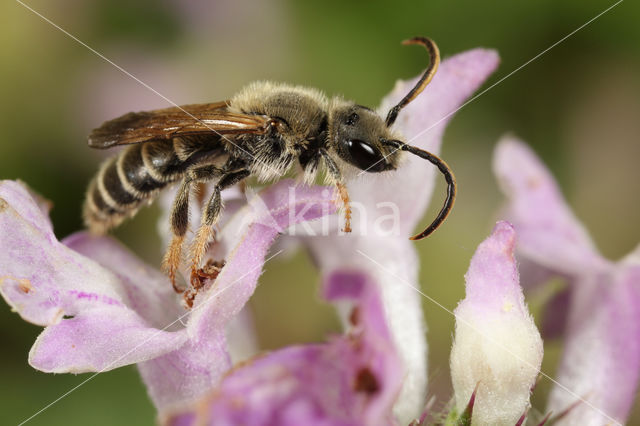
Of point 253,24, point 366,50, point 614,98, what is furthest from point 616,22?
point 253,24

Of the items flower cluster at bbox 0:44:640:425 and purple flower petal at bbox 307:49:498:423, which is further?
purple flower petal at bbox 307:49:498:423

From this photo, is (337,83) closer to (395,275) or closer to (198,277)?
(395,275)

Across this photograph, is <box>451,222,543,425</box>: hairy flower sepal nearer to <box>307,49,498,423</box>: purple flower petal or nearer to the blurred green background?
<box>307,49,498,423</box>: purple flower petal

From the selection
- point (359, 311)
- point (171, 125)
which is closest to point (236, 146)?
point (171, 125)

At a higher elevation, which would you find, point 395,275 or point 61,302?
point 61,302

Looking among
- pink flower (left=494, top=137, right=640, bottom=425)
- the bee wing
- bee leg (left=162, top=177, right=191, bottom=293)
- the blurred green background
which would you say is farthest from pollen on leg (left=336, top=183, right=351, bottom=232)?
the blurred green background

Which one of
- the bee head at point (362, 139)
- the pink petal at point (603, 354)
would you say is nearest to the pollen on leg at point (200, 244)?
the bee head at point (362, 139)
